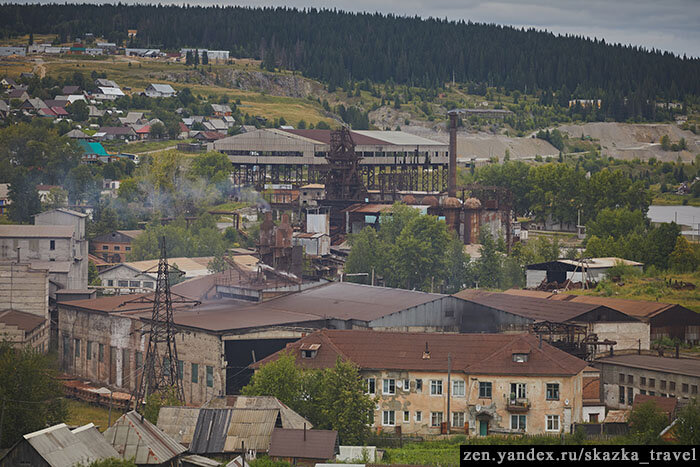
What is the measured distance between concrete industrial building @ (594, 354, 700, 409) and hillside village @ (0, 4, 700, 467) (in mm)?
99

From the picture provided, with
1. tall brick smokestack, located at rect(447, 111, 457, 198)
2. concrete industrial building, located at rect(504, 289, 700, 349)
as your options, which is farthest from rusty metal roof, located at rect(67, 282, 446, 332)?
tall brick smokestack, located at rect(447, 111, 457, 198)

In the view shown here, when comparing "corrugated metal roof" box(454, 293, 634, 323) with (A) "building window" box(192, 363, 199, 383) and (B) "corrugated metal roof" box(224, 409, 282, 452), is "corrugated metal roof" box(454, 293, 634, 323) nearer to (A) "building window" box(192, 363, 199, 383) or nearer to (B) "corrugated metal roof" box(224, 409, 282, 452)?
(A) "building window" box(192, 363, 199, 383)

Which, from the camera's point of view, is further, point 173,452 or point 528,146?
point 528,146

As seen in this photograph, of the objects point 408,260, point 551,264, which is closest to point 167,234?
point 408,260

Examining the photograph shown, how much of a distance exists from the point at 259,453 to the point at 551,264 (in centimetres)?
4457

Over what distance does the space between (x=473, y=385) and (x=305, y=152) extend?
69.4m

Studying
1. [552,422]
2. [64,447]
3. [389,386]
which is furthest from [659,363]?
[64,447]

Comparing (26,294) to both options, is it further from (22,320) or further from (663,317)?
(663,317)

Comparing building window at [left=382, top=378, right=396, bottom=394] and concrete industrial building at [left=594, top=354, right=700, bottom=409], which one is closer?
building window at [left=382, top=378, right=396, bottom=394]

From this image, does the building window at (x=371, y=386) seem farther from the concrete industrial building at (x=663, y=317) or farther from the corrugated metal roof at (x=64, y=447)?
the concrete industrial building at (x=663, y=317)

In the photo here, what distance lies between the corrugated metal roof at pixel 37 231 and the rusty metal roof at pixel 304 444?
42.1 meters

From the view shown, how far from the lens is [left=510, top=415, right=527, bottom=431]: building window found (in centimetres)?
4497

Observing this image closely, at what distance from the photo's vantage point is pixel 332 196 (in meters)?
98.9

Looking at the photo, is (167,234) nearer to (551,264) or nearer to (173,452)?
(551,264)
